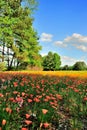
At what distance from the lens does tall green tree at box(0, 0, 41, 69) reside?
135 ft

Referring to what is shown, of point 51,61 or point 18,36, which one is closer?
point 18,36

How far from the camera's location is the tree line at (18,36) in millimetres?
41375

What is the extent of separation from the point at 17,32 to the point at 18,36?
1341mm

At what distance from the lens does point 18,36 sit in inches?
1922

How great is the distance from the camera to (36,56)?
5544 centimetres

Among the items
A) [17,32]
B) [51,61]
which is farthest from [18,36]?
[51,61]

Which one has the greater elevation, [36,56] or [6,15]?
[6,15]

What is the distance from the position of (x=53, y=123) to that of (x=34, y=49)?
4892cm

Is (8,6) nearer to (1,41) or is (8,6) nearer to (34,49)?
(1,41)

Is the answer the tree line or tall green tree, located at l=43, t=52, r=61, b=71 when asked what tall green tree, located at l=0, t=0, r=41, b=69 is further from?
tall green tree, located at l=43, t=52, r=61, b=71

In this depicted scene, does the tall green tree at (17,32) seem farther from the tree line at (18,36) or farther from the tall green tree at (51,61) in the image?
the tall green tree at (51,61)

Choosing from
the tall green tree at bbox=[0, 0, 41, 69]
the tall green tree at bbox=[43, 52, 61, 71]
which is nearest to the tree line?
the tall green tree at bbox=[0, 0, 41, 69]

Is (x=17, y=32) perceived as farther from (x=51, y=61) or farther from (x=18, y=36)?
(x=51, y=61)

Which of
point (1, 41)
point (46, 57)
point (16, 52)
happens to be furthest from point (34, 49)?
point (46, 57)
